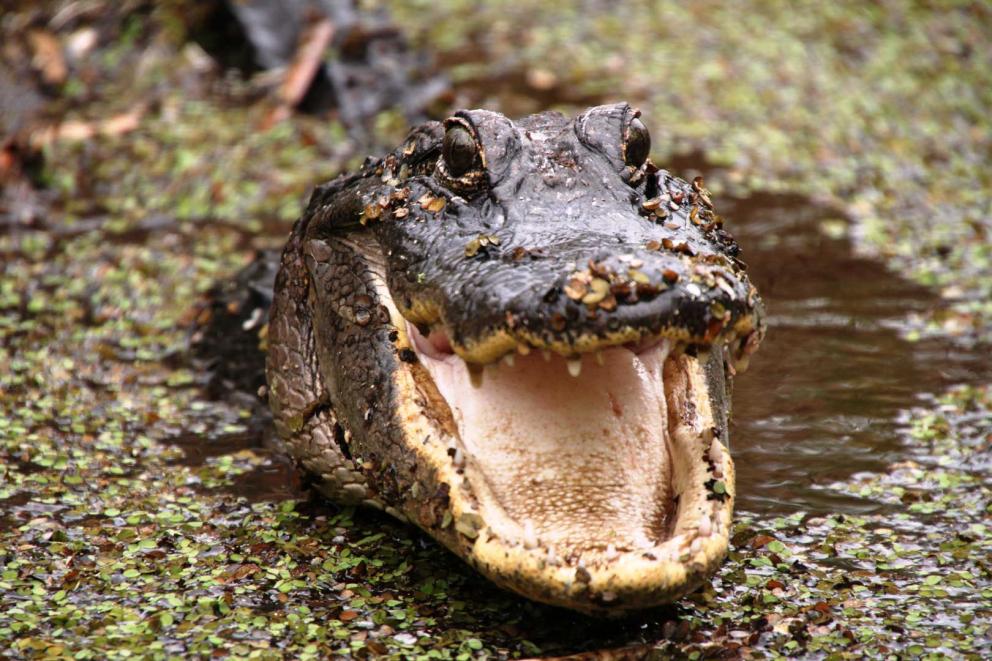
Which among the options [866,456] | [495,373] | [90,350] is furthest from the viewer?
[90,350]

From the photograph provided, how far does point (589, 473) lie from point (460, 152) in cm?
92

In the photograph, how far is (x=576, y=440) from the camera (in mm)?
3172

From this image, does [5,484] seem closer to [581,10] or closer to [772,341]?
[772,341]

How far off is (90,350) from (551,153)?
9.06 ft

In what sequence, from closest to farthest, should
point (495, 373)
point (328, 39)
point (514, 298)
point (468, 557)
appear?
point (514, 298), point (468, 557), point (495, 373), point (328, 39)

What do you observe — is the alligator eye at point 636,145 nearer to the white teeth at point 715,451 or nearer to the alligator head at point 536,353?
the alligator head at point 536,353

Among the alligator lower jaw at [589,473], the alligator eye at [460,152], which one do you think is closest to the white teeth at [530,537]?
the alligator lower jaw at [589,473]

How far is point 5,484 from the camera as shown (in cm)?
390

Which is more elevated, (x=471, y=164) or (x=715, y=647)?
(x=471, y=164)

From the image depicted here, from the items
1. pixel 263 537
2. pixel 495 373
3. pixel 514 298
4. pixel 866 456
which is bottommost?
pixel 866 456

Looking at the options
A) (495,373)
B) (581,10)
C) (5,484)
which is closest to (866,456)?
(495,373)

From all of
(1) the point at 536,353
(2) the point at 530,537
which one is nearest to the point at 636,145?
(1) the point at 536,353

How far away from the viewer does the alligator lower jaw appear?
9.12 ft

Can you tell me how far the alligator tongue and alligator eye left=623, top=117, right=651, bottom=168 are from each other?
1.67ft
